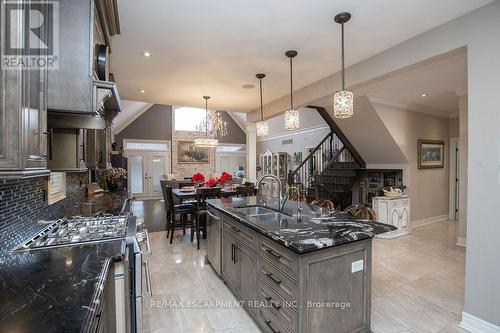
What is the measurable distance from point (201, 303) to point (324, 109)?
4.76 m

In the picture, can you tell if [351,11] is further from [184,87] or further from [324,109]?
[324,109]

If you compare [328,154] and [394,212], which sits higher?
[328,154]

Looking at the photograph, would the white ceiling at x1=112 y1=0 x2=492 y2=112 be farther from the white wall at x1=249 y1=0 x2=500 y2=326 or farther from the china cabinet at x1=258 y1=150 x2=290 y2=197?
the china cabinet at x1=258 y1=150 x2=290 y2=197

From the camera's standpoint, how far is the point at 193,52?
9.95 feet

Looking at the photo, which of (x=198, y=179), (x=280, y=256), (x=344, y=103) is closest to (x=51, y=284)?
(x=280, y=256)

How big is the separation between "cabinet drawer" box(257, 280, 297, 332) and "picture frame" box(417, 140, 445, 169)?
5194 mm

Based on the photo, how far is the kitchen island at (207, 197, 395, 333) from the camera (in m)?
1.65

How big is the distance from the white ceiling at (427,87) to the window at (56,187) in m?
3.83

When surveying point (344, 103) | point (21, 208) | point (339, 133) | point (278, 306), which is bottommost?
point (278, 306)

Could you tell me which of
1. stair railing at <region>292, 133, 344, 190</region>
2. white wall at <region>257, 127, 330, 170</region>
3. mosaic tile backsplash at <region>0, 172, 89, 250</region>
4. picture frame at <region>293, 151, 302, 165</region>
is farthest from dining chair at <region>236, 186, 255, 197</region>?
picture frame at <region>293, 151, 302, 165</region>

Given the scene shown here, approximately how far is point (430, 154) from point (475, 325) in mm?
4629

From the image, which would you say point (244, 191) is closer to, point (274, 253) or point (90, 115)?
point (274, 253)

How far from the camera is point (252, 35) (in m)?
2.64

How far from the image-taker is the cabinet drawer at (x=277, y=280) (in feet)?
5.47
